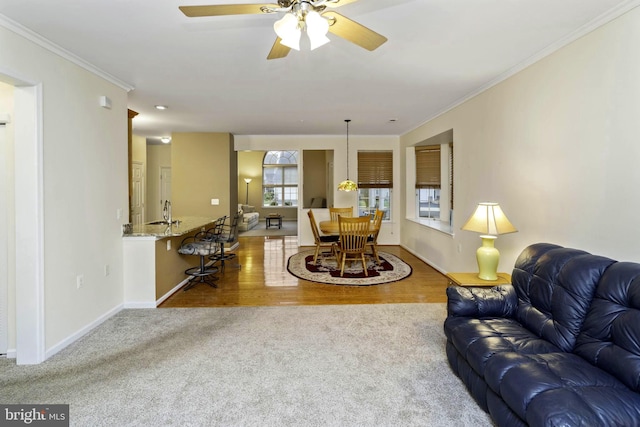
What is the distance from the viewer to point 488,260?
2.88 m

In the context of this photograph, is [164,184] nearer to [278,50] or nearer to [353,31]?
[278,50]

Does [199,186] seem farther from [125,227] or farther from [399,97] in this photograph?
[399,97]

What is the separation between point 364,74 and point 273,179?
9.99 meters

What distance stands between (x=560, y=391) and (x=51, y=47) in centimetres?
416

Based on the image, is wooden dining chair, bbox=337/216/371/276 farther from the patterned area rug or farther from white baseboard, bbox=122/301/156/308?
white baseboard, bbox=122/301/156/308

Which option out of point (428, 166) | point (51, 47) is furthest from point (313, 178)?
point (51, 47)

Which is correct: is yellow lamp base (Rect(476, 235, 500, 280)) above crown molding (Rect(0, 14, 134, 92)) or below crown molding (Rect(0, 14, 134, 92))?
below

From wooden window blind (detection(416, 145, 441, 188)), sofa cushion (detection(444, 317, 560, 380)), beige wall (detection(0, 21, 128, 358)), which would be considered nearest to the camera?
sofa cushion (detection(444, 317, 560, 380))

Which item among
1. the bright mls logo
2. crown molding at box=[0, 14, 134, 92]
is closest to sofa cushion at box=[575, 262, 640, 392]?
the bright mls logo

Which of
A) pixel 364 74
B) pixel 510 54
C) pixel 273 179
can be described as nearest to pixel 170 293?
pixel 364 74

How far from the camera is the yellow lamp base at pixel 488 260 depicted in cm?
288

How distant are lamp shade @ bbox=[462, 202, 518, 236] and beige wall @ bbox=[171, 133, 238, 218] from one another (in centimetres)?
522

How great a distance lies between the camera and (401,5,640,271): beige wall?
2092mm

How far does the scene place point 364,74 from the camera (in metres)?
3.39
